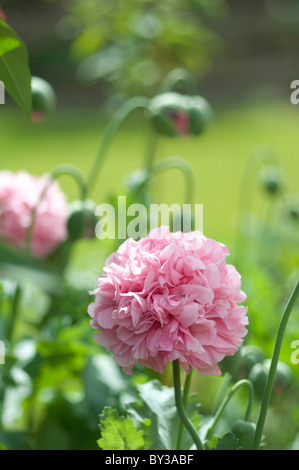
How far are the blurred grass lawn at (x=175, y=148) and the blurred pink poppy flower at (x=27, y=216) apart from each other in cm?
171

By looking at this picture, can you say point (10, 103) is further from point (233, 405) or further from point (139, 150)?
point (233, 405)

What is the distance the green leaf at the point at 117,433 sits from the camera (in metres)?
0.58

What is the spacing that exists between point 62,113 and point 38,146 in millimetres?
914

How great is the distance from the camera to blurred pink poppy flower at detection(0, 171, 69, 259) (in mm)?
981

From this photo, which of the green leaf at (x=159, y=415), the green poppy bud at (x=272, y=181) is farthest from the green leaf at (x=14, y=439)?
the green poppy bud at (x=272, y=181)

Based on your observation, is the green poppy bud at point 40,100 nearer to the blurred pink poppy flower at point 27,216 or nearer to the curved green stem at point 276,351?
the blurred pink poppy flower at point 27,216

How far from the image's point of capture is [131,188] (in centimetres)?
104

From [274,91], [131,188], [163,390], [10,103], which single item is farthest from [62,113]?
[163,390]

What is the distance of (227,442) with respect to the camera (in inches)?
22.1

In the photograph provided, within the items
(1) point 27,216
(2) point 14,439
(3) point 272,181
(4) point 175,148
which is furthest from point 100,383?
(4) point 175,148

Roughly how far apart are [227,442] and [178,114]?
51 cm

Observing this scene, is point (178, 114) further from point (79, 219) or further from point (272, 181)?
point (272, 181)

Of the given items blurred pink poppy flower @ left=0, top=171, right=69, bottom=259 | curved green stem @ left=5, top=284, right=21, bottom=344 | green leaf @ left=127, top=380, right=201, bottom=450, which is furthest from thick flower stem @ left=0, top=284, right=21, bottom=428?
green leaf @ left=127, top=380, right=201, bottom=450

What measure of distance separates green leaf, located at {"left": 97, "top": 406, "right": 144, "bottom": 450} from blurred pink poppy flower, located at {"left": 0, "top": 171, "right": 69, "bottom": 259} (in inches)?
17.1
